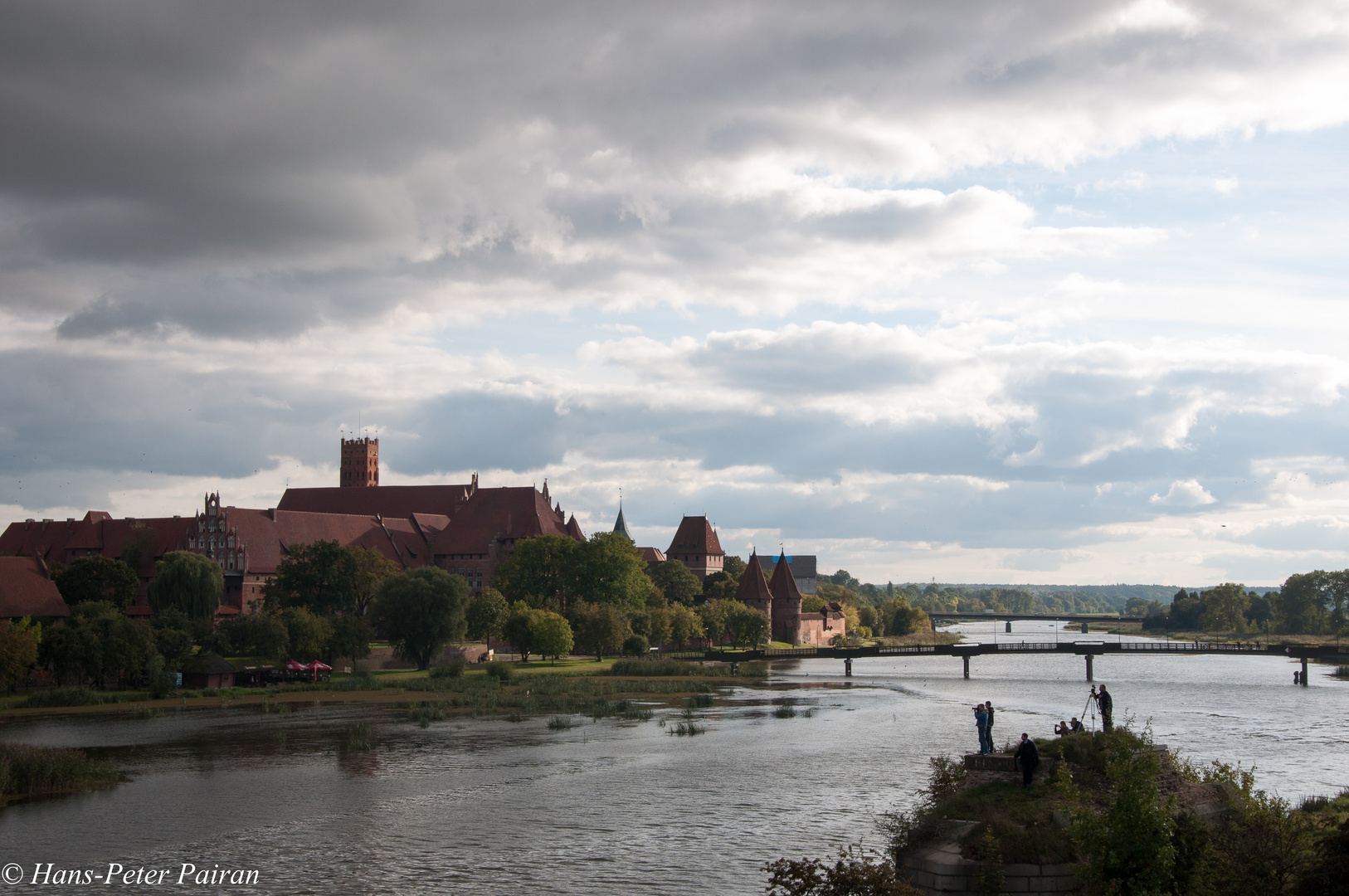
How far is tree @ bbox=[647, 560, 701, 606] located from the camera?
133 m

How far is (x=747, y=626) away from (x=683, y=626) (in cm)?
1423

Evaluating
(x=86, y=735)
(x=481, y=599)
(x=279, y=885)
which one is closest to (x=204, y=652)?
(x=481, y=599)

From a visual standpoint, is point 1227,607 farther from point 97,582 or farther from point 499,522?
point 97,582

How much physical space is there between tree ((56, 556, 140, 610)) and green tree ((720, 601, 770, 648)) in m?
60.2

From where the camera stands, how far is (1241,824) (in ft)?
66.0

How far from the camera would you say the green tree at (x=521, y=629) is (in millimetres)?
89875

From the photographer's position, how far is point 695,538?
175 meters

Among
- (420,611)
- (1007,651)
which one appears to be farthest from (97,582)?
(1007,651)

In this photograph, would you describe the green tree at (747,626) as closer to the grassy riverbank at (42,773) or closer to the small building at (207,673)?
the small building at (207,673)

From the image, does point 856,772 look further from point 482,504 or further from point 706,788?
point 482,504

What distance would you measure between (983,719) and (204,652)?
2411 inches

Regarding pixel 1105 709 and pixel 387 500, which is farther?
pixel 387 500

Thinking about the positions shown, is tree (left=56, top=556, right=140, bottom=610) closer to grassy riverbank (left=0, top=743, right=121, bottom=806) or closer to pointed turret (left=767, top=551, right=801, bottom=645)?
grassy riverbank (left=0, top=743, right=121, bottom=806)

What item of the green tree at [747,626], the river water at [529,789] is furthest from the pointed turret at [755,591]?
the river water at [529,789]
